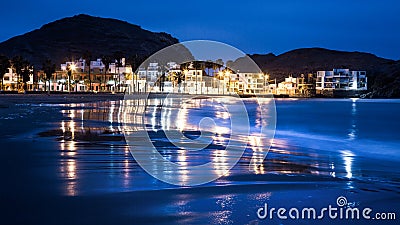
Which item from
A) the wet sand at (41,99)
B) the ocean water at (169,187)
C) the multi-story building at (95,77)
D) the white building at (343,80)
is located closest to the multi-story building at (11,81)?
the multi-story building at (95,77)

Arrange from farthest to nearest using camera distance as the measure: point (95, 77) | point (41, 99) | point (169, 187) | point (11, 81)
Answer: point (95, 77) < point (11, 81) < point (41, 99) < point (169, 187)

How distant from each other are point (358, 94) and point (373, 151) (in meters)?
174

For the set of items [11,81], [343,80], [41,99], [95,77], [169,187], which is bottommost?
[169,187]

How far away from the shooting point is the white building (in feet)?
608

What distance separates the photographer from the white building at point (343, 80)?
185250 millimetres

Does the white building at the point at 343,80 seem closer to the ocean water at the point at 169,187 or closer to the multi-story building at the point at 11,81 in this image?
the multi-story building at the point at 11,81

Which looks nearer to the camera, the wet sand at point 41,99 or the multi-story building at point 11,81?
the wet sand at point 41,99

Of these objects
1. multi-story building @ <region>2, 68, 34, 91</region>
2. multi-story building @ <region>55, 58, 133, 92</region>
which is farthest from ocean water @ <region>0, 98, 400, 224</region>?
multi-story building @ <region>55, 58, 133, 92</region>

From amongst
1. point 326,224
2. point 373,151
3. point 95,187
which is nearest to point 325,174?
point 326,224

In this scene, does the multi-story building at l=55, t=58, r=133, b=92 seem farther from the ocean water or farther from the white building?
the ocean water

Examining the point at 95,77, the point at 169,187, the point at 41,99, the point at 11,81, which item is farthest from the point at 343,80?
the point at 169,187

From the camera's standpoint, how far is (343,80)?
18675cm

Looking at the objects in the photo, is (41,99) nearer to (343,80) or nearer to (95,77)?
(95,77)

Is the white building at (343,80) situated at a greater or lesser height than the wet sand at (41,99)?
greater
